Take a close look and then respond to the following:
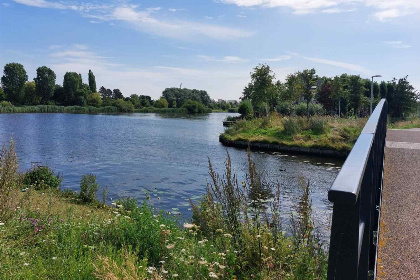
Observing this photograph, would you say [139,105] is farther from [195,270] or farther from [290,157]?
[195,270]

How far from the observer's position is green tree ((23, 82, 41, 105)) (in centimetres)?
9006

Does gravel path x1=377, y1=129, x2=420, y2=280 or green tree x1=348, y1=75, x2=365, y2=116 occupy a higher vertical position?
green tree x1=348, y1=75, x2=365, y2=116

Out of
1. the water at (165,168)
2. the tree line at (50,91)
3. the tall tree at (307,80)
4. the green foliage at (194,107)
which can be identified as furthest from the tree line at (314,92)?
the tree line at (50,91)

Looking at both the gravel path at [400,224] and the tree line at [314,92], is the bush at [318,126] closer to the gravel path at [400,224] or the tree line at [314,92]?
the tree line at [314,92]

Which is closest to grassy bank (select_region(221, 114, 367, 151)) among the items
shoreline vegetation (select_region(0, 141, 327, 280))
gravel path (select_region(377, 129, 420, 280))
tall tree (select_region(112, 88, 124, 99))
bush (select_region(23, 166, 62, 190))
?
bush (select_region(23, 166, 62, 190))

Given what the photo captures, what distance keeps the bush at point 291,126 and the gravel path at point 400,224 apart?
20.3m

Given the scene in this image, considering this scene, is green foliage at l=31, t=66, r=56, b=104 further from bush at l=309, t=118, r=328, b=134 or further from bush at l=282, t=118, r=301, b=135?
bush at l=309, t=118, r=328, b=134

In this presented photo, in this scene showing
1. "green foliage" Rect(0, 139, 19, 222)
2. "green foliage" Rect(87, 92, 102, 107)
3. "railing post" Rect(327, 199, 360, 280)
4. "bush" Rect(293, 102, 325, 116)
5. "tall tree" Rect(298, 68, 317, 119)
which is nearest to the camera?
"railing post" Rect(327, 199, 360, 280)

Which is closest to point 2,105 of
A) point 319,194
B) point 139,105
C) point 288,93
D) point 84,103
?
point 84,103

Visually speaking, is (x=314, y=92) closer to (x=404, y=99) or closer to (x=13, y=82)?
(x=404, y=99)

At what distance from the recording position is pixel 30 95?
91125 mm

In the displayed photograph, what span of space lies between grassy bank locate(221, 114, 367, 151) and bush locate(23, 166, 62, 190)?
1634cm

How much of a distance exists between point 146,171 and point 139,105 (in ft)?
314

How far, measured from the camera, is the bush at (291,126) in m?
26.4
